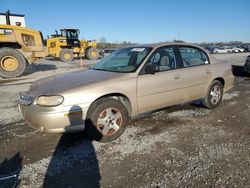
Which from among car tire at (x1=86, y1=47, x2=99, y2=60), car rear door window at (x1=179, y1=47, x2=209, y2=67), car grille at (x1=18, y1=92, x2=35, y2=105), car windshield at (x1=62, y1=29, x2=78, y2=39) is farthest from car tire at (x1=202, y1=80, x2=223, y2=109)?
car tire at (x1=86, y1=47, x2=99, y2=60)

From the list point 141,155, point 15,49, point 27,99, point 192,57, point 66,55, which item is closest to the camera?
point 141,155

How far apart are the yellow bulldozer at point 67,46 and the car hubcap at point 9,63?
10.7m

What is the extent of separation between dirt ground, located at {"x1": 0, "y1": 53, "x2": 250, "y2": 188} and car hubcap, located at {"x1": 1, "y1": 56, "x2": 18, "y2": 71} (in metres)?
7.62

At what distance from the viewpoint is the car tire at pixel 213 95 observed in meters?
5.53

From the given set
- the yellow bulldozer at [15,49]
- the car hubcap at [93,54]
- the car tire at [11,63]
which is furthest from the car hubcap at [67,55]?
the car tire at [11,63]

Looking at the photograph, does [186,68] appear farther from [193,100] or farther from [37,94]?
[37,94]

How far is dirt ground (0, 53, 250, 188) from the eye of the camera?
9.60ft

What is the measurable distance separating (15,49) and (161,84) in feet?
33.3

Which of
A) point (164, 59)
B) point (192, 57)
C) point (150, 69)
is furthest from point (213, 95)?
point (150, 69)

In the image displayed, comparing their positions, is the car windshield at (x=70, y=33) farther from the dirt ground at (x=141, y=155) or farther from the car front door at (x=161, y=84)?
the car front door at (x=161, y=84)

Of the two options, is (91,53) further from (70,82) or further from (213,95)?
(70,82)

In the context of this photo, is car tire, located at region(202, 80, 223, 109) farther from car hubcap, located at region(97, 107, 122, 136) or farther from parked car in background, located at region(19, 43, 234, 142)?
car hubcap, located at region(97, 107, 122, 136)

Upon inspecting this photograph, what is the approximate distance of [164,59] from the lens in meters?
4.81

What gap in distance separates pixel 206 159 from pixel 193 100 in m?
2.10
